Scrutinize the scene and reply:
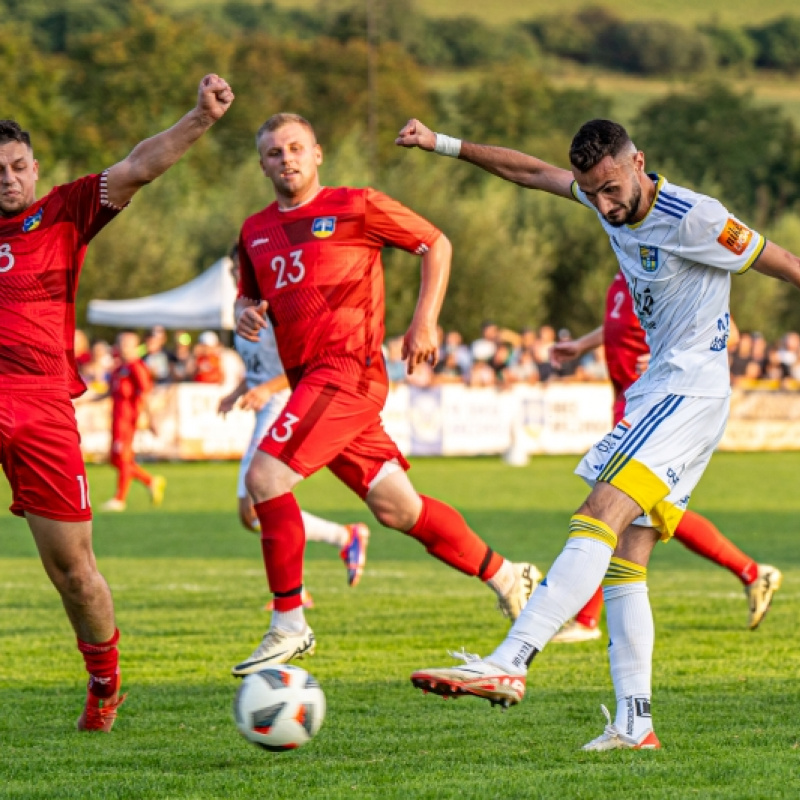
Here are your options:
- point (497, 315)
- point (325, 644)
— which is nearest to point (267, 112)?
point (497, 315)

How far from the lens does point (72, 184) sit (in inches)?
237

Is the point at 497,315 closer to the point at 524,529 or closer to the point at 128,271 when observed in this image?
the point at 128,271

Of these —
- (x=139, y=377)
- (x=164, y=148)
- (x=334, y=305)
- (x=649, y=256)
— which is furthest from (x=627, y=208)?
(x=139, y=377)

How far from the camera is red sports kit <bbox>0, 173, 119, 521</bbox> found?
5793 millimetres

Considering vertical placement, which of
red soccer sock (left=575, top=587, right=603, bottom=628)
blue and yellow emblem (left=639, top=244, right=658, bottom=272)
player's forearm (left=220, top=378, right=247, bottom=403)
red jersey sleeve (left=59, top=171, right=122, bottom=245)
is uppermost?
blue and yellow emblem (left=639, top=244, right=658, bottom=272)

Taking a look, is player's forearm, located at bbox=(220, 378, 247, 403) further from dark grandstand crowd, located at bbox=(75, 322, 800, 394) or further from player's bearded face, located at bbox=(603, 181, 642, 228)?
dark grandstand crowd, located at bbox=(75, 322, 800, 394)

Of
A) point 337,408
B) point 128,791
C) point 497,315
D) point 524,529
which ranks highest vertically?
point 337,408

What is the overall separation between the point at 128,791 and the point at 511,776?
1.21 m

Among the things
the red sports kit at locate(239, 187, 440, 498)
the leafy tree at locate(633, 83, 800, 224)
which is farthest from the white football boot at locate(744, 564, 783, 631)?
the leafy tree at locate(633, 83, 800, 224)

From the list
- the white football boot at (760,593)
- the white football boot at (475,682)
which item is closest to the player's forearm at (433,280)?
the white football boot at (475,682)

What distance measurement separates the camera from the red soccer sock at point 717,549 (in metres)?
8.69

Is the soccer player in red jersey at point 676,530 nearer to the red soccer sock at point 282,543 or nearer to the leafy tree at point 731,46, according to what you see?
the red soccer sock at point 282,543

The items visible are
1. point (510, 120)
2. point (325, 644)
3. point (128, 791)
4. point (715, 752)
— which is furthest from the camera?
point (510, 120)

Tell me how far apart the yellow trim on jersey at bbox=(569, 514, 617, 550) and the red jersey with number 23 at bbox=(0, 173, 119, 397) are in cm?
211
